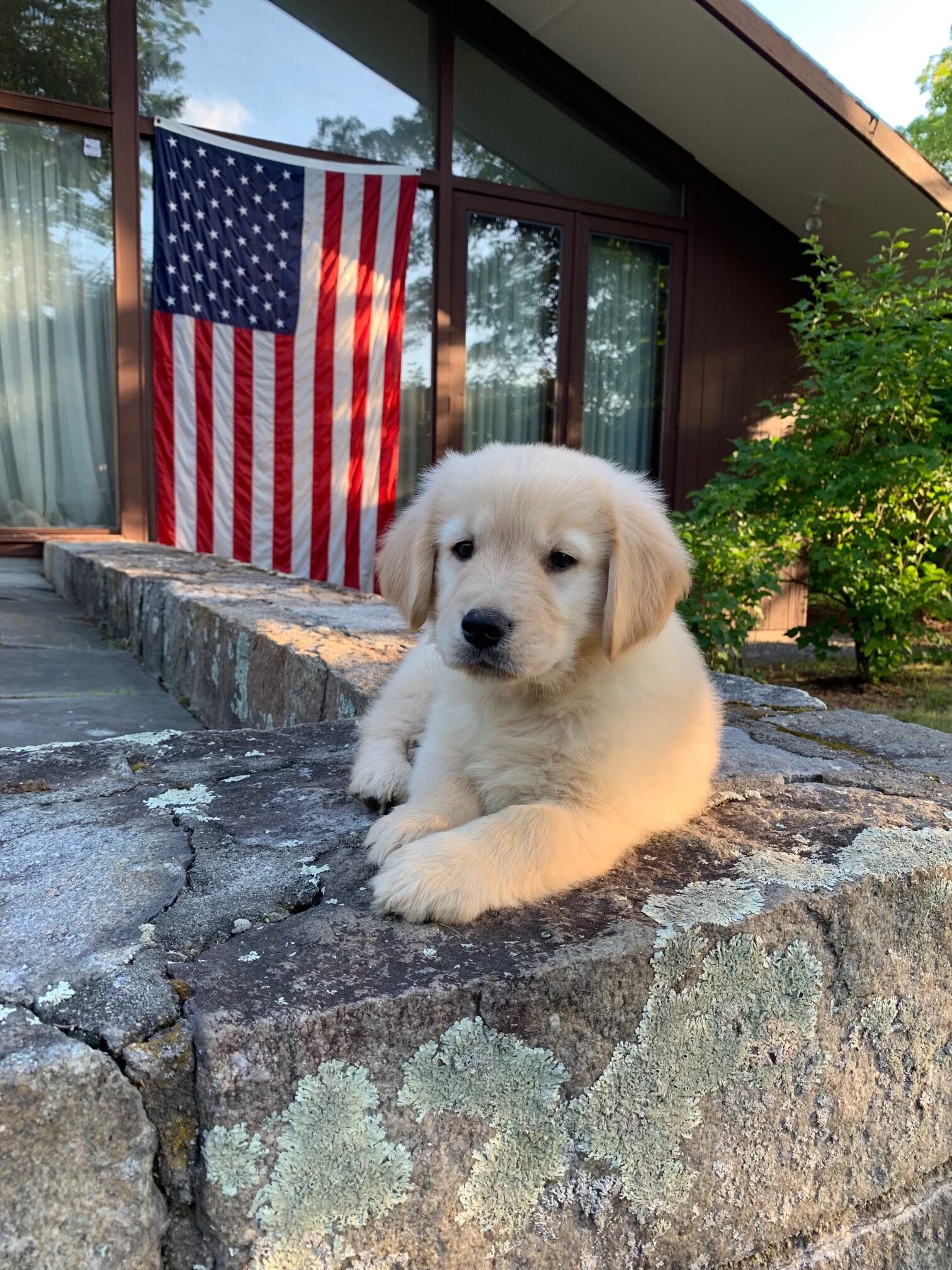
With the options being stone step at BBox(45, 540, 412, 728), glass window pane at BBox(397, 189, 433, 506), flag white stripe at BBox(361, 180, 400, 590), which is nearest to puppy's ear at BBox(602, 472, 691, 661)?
stone step at BBox(45, 540, 412, 728)

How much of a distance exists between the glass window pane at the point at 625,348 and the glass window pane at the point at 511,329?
429 millimetres

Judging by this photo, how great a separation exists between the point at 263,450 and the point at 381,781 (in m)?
7.17

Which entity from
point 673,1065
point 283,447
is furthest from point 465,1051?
point 283,447

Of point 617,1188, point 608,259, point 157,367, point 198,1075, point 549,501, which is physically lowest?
point 617,1188

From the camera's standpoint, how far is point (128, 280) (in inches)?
312

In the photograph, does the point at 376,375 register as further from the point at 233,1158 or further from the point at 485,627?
the point at 233,1158

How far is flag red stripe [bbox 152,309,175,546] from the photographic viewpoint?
315 inches

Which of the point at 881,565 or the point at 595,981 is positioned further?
the point at 881,565

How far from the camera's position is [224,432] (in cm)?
829

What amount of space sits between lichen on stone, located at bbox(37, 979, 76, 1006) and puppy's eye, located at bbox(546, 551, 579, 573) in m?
1.14

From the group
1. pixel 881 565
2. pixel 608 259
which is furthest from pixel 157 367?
pixel 881 565

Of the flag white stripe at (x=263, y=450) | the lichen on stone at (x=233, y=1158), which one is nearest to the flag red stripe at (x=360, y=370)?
the flag white stripe at (x=263, y=450)

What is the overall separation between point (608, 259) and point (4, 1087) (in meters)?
9.74

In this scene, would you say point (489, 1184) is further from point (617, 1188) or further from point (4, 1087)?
point (4, 1087)
